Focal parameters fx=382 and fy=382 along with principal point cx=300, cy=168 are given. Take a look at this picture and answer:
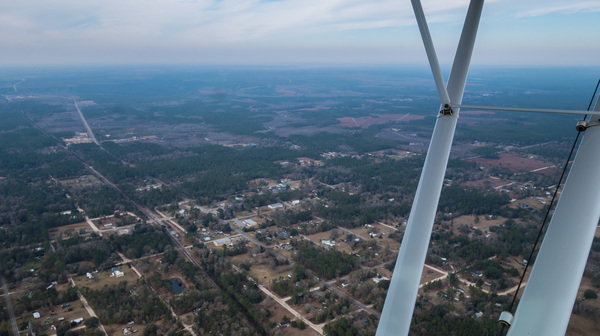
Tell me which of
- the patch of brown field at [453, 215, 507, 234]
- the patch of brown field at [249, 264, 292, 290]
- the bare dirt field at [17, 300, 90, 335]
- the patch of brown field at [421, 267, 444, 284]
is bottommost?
the bare dirt field at [17, 300, 90, 335]

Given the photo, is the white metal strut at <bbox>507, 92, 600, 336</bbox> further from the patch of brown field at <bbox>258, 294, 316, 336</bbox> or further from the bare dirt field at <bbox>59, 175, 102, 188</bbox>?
the bare dirt field at <bbox>59, 175, 102, 188</bbox>

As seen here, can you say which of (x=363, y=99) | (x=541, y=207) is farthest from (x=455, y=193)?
(x=363, y=99)

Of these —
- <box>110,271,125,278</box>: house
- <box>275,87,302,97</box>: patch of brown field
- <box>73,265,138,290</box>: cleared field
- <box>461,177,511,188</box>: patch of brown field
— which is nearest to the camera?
<box>73,265,138,290</box>: cleared field

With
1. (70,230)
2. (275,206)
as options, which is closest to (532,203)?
(275,206)

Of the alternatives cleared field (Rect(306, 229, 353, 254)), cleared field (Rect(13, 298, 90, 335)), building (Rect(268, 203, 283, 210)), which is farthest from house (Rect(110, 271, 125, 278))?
building (Rect(268, 203, 283, 210))

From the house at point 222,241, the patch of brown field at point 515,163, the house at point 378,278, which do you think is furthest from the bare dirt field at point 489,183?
the house at point 222,241

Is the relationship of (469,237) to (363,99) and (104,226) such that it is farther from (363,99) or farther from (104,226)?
(363,99)
